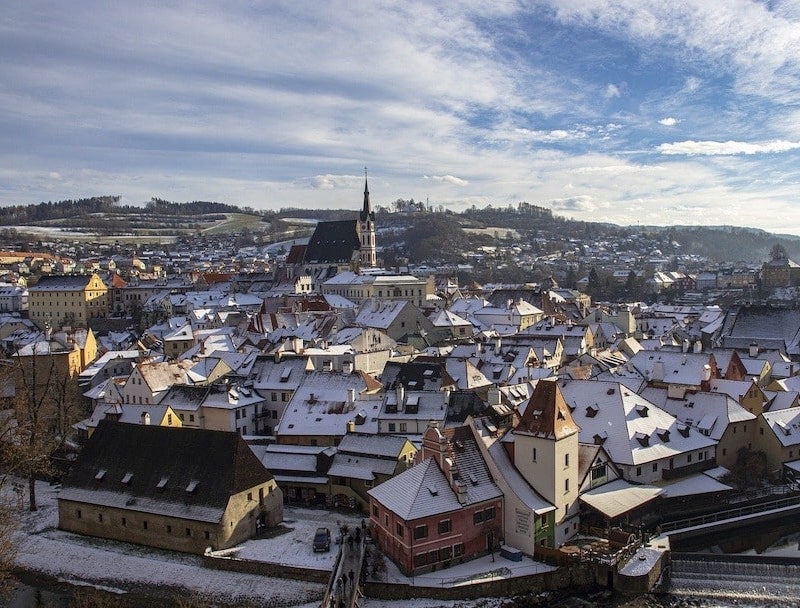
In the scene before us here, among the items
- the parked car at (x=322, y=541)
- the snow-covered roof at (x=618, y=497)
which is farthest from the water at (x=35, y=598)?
the snow-covered roof at (x=618, y=497)

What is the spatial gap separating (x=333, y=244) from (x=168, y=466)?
99.7 metres

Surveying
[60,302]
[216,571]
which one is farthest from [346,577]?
[60,302]

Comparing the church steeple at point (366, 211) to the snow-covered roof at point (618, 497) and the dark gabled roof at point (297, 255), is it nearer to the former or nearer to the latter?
the dark gabled roof at point (297, 255)

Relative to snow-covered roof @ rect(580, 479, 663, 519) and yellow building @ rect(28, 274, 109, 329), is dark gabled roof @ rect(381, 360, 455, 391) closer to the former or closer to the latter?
snow-covered roof @ rect(580, 479, 663, 519)

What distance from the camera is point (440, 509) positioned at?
2858 cm

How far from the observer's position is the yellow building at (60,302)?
99.6 m

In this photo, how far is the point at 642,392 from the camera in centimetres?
4347

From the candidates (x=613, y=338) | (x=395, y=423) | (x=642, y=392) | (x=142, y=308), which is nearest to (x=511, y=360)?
(x=642, y=392)

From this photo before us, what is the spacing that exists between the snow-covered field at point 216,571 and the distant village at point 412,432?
29.2 inches

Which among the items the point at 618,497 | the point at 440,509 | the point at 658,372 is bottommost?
the point at 618,497

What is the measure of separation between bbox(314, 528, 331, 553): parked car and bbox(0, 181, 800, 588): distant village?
2.01 m

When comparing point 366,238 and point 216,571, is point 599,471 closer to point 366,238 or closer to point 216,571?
point 216,571

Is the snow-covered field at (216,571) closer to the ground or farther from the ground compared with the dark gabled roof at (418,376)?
closer to the ground

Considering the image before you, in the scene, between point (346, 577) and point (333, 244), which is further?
point (333, 244)
